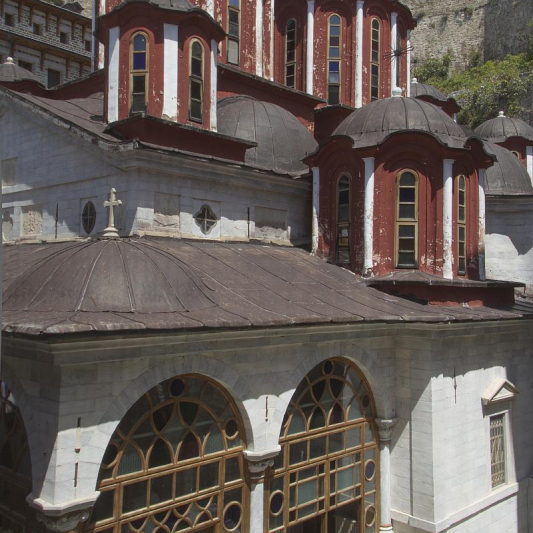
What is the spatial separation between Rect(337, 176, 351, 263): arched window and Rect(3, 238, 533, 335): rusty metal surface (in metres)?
1.44

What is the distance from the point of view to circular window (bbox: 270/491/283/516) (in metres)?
8.67

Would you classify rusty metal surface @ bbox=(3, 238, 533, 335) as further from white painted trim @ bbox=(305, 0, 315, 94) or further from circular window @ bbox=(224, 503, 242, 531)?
white painted trim @ bbox=(305, 0, 315, 94)

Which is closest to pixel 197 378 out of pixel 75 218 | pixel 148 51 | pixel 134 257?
pixel 134 257

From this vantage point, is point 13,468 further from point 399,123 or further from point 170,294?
point 399,123

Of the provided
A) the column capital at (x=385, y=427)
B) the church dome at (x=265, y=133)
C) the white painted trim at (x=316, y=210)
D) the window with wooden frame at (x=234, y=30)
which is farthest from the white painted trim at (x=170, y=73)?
the column capital at (x=385, y=427)

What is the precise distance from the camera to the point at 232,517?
8.19 metres

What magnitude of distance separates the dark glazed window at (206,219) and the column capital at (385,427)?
14.8 feet

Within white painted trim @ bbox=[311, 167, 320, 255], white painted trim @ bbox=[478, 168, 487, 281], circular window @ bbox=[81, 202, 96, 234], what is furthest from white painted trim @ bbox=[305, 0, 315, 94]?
circular window @ bbox=[81, 202, 96, 234]

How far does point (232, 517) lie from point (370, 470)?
2963 mm

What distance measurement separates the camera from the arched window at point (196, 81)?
11516 mm

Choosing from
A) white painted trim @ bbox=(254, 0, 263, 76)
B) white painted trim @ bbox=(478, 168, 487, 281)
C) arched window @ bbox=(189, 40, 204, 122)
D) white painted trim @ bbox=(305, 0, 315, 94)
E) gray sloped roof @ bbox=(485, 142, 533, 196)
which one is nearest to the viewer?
arched window @ bbox=(189, 40, 204, 122)

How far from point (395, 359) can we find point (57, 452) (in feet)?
19.8

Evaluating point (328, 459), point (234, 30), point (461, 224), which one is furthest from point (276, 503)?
point (234, 30)

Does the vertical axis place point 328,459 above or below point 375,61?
below
